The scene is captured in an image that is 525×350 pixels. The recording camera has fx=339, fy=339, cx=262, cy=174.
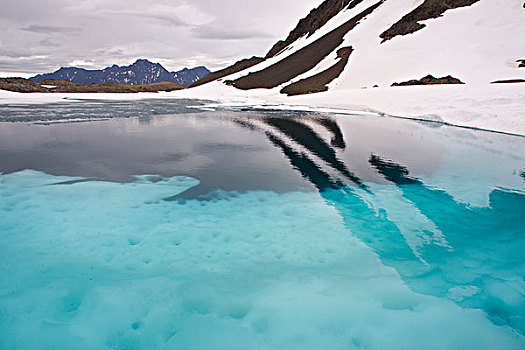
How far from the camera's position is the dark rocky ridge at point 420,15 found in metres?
73.9

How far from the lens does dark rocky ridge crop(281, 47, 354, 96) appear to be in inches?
2741

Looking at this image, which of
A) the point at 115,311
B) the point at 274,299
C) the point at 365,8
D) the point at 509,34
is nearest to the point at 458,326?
the point at 274,299

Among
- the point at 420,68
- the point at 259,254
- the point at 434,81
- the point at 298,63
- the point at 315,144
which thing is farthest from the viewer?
the point at 298,63

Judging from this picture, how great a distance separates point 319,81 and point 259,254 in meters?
71.5

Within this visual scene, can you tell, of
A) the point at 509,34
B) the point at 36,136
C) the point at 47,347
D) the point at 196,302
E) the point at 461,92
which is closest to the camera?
the point at 47,347

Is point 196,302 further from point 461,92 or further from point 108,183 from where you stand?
point 461,92

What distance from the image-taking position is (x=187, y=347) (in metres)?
4.21

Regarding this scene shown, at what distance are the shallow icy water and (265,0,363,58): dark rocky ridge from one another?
13374cm

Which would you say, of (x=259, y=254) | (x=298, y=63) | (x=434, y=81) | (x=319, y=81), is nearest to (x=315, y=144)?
(x=259, y=254)

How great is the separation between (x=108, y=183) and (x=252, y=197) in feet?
14.2

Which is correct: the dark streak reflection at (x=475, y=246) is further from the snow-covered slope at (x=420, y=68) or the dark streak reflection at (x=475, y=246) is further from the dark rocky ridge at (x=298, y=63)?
the dark rocky ridge at (x=298, y=63)

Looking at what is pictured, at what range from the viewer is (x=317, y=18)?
13988cm

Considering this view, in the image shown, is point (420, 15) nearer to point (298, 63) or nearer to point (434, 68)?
point (434, 68)

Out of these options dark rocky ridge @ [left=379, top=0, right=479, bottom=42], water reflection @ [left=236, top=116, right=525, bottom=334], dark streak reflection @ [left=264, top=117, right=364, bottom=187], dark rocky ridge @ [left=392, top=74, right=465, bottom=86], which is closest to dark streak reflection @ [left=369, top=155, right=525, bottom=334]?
water reflection @ [left=236, top=116, right=525, bottom=334]
